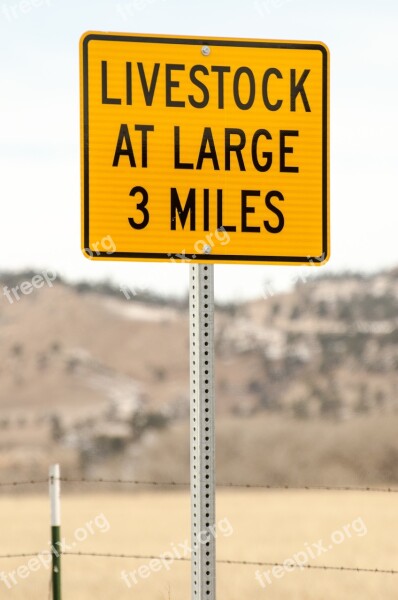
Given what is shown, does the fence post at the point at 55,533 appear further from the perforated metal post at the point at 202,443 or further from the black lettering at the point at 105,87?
the black lettering at the point at 105,87

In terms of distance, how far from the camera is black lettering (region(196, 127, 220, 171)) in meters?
4.51

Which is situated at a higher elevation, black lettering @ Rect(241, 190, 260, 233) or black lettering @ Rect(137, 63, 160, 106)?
black lettering @ Rect(137, 63, 160, 106)

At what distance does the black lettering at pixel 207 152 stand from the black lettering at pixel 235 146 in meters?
0.05

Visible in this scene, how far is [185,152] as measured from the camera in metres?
4.51

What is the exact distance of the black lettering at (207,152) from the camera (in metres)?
4.51

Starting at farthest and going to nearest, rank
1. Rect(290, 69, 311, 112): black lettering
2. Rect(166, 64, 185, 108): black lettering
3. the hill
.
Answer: the hill < Rect(290, 69, 311, 112): black lettering < Rect(166, 64, 185, 108): black lettering

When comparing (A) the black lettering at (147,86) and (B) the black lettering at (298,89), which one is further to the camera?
(B) the black lettering at (298,89)

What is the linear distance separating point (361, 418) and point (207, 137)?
35876mm

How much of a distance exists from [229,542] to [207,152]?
42.4 feet

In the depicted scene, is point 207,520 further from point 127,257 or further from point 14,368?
point 14,368

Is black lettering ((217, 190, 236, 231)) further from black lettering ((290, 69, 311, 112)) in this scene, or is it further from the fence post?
the fence post
